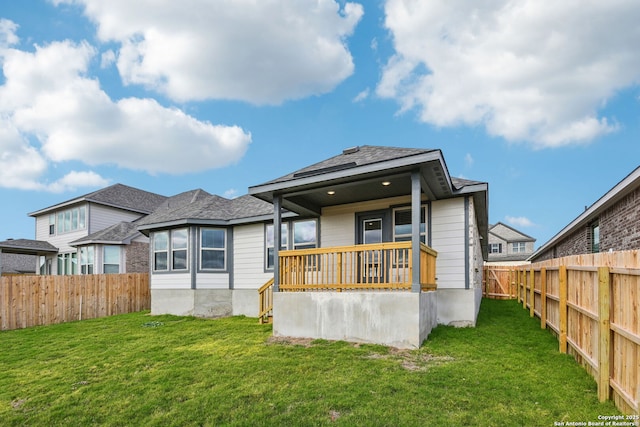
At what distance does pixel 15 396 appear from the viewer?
5277 millimetres

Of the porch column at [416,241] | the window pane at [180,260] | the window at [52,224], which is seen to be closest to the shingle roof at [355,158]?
the porch column at [416,241]

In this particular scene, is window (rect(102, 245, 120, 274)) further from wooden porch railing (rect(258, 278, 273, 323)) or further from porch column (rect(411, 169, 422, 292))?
porch column (rect(411, 169, 422, 292))

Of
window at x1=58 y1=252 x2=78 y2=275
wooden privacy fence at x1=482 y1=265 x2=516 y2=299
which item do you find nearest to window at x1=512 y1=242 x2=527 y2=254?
wooden privacy fence at x1=482 y1=265 x2=516 y2=299

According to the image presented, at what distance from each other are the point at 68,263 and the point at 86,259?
341 centimetres

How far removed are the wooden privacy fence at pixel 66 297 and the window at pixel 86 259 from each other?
209 inches

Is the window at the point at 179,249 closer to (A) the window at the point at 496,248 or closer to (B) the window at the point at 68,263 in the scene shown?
(B) the window at the point at 68,263

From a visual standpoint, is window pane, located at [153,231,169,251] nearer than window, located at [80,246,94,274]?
Yes

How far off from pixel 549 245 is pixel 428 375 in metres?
18.0

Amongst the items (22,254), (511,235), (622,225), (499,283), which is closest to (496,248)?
(511,235)

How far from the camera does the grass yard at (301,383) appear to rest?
13.0 ft

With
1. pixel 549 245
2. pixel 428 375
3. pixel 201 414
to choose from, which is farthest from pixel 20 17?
pixel 549 245

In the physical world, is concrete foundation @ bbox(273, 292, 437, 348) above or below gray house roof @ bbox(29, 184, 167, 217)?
below

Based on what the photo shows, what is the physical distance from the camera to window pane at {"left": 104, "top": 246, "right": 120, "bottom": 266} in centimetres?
1814

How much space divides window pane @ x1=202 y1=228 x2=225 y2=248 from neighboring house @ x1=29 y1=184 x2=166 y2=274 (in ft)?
26.8
